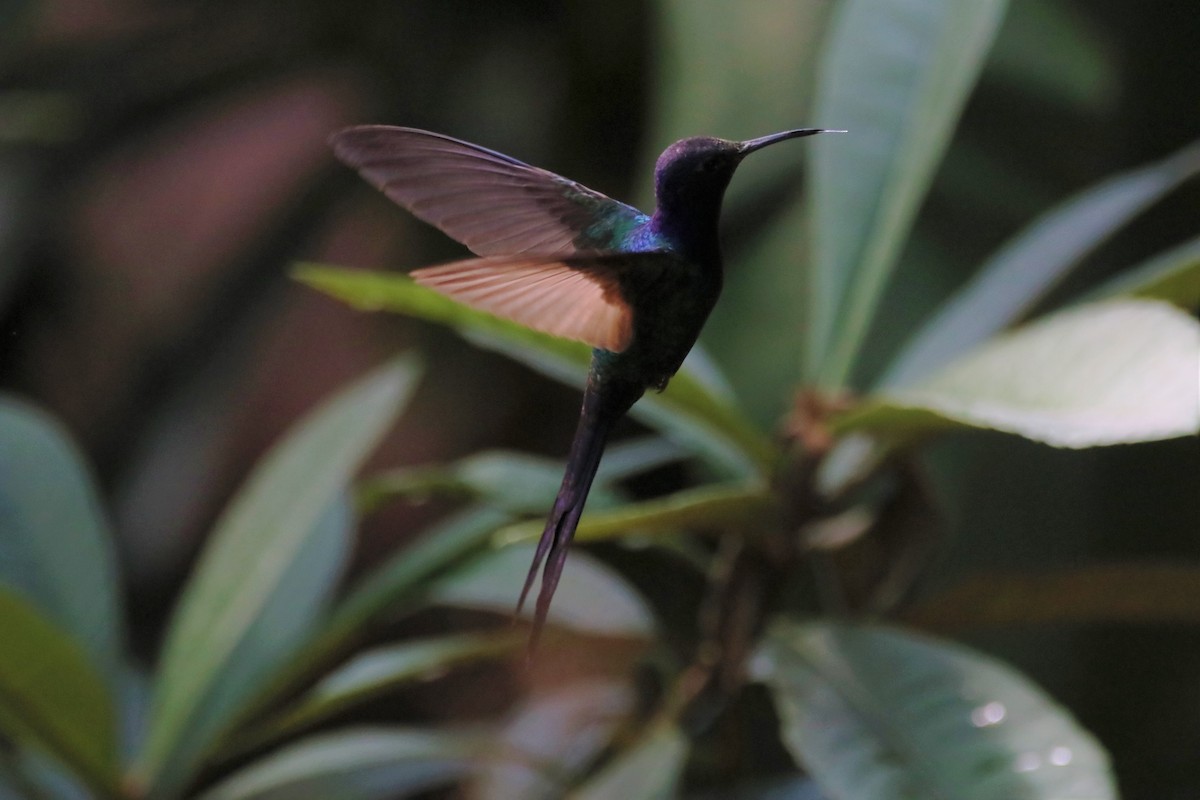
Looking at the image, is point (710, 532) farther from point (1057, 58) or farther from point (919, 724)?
point (1057, 58)

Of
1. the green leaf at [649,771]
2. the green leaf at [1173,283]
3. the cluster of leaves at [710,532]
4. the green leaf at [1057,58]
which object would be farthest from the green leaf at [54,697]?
the green leaf at [1057,58]

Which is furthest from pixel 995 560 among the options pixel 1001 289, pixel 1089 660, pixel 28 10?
pixel 28 10

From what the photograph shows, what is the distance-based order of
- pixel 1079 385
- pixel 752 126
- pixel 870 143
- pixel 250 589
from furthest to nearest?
pixel 752 126
pixel 250 589
pixel 870 143
pixel 1079 385

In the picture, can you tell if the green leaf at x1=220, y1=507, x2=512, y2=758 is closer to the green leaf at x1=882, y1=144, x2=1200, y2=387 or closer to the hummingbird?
the green leaf at x1=882, y1=144, x2=1200, y2=387

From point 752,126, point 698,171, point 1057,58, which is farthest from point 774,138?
point 1057,58

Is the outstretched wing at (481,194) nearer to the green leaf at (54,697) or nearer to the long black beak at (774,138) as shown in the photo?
the long black beak at (774,138)

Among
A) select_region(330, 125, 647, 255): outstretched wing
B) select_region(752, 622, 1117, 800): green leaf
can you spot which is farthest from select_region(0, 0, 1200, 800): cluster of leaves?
select_region(330, 125, 647, 255): outstretched wing
